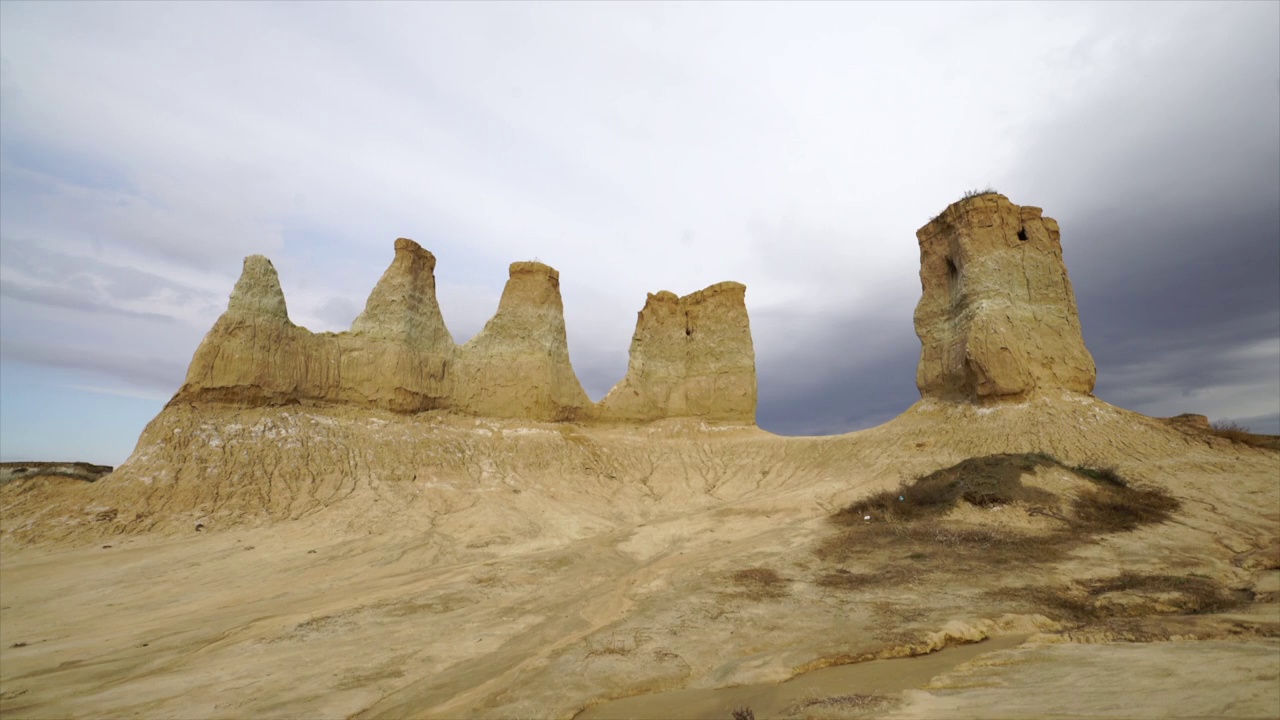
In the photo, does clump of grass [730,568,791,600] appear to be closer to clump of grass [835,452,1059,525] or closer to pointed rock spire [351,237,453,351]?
clump of grass [835,452,1059,525]

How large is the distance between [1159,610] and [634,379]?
93.9 feet

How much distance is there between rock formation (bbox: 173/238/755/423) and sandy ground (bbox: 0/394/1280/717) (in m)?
2.43

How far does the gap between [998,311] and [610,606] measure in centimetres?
2490

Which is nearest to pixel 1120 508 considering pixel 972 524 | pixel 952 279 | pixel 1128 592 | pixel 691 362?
pixel 972 524

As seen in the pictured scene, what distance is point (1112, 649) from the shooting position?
236 inches

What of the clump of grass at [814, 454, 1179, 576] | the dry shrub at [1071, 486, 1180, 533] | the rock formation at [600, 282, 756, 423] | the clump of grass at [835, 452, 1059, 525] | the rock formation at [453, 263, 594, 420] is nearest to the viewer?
the clump of grass at [814, 454, 1179, 576]

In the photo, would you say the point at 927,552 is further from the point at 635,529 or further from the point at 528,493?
the point at 528,493

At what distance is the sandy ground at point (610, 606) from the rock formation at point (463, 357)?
243 cm

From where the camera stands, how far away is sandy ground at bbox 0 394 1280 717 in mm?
5871

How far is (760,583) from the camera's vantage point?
11.0 meters

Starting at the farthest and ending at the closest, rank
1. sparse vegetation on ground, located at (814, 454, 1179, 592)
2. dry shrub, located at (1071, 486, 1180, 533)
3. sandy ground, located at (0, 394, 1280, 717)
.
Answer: dry shrub, located at (1071, 486, 1180, 533) < sparse vegetation on ground, located at (814, 454, 1179, 592) < sandy ground, located at (0, 394, 1280, 717)

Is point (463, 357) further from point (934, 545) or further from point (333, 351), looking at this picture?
point (934, 545)

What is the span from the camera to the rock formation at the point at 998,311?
25289 mm

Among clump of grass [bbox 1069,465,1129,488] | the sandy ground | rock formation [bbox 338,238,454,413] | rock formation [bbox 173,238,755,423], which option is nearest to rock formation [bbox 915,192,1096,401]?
the sandy ground
